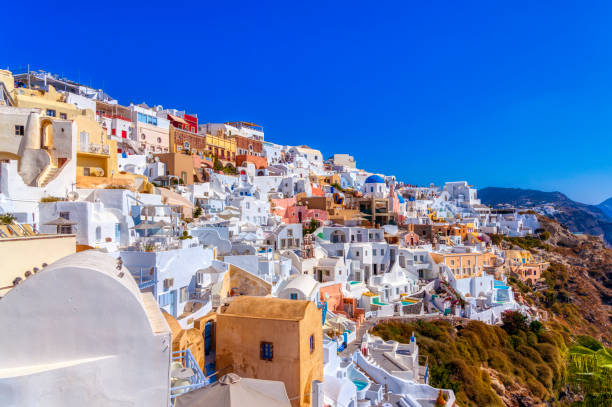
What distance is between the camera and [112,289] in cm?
596

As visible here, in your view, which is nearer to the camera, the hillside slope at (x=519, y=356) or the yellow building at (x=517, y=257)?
the hillside slope at (x=519, y=356)

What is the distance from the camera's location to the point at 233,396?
6.87m

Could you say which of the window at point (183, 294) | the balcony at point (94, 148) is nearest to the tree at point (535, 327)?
the window at point (183, 294)

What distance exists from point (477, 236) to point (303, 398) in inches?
2032

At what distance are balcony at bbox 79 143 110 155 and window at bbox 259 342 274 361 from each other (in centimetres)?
2105

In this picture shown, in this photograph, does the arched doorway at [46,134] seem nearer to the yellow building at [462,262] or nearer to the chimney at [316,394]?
the chimney at [316,394]

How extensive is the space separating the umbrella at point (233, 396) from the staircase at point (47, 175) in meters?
19.4

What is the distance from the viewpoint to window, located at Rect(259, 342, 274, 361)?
442 inches

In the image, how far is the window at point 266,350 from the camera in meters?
11.2

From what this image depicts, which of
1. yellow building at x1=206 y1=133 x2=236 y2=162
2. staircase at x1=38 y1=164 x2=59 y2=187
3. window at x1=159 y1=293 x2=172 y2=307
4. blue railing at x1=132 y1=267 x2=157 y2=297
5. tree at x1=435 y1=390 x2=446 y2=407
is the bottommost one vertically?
tree at x1=435 y1=390 x2=446 y2=407

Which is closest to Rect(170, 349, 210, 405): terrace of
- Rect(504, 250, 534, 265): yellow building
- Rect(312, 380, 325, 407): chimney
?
Rect(312, 380, 325, 407): chimney

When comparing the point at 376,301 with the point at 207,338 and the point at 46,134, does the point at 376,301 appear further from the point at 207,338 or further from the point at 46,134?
the point at 46,134

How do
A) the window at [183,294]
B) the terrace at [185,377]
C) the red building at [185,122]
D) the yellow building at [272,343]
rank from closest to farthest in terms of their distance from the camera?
the terrace at [185,377] < the yellow building at [272,343] < the window at [183,294] < the red building at [185,122]

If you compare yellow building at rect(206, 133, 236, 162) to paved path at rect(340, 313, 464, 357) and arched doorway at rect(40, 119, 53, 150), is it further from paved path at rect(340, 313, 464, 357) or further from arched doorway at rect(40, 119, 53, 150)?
paved path at rect(340, 313, 464, 357)
